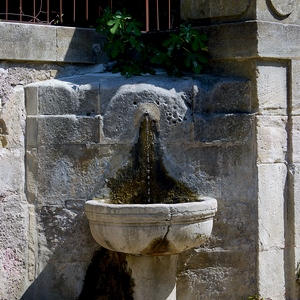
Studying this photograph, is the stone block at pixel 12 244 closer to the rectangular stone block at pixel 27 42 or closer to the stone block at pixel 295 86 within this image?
the rectangular stone block at pixel 27 42

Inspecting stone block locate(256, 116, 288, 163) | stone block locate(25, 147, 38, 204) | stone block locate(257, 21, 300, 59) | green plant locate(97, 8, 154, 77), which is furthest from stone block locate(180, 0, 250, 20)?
stone block locate(25, 147, 38, 204)

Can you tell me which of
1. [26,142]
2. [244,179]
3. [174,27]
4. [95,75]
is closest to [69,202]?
[26,142]

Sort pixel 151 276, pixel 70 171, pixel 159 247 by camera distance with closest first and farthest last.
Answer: pixel 159 247, pixel 151 276, pixel 70 171

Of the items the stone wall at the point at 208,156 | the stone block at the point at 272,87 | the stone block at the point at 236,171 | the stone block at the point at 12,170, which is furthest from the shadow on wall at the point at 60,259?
the stone block at the point at 272,87

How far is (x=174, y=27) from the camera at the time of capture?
5852 millimetres

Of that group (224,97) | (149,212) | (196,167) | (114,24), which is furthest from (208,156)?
(114,24)

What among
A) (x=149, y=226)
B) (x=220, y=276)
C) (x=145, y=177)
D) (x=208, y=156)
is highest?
(x=208, y=156)

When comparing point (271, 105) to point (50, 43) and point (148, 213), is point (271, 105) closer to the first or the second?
point (148, 213)

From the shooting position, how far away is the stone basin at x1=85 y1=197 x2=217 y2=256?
4.16 m

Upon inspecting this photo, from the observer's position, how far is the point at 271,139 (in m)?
4.86

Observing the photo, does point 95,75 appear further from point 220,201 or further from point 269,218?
point 269,218

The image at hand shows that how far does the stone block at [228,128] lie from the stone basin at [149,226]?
0.59 meters

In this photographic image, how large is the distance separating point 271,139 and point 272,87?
39cm

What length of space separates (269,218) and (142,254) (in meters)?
1.08
